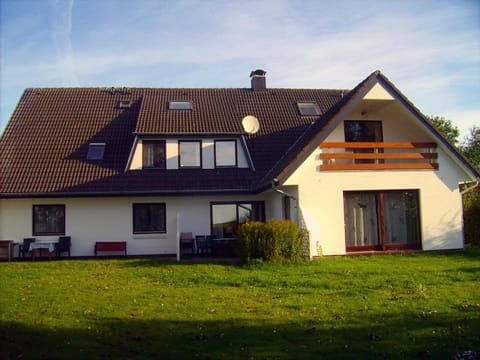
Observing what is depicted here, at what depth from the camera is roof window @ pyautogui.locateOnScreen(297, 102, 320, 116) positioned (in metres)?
24.4

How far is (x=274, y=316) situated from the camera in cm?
880

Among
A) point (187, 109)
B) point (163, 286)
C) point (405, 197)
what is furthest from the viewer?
point (187, 109)

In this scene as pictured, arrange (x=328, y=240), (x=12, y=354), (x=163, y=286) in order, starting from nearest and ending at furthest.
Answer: (x=12, y=354) < (x=163, y=286) < (x=328, y=240)

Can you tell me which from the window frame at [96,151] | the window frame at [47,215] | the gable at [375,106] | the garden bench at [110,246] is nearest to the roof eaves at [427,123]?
the gable at [375,106]

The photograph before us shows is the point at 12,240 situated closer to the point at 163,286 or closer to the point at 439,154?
the point at 163,286

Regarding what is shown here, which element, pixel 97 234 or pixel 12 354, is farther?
pixel 97 234

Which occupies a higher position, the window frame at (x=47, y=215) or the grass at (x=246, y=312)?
the window frame at (x=47, y=215)

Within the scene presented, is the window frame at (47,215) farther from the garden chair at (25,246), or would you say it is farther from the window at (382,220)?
the window at (382,220)

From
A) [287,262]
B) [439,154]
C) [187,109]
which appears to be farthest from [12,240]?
[439,154]

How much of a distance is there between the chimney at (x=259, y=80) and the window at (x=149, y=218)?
9555mm

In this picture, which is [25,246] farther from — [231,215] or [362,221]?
[362,221]

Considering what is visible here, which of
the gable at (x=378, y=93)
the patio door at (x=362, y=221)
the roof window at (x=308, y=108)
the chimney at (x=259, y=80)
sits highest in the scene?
the chimney at (x=259, y=80)

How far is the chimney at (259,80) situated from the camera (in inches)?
1043

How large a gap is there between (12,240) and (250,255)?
9.60m
